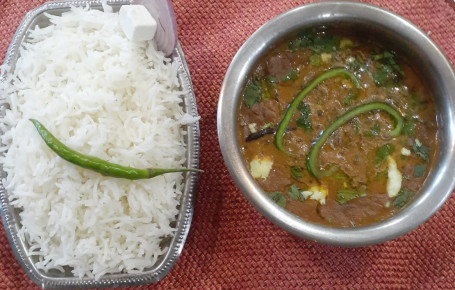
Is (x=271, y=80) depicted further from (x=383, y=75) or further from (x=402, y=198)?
(x=402, y=198)

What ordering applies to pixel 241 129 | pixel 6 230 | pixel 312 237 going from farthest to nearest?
pixel 6 230
pixel 241 129
pixel 312 237

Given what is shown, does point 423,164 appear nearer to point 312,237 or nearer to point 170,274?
point 312,237

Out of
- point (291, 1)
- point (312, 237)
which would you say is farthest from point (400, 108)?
point (291, 1)

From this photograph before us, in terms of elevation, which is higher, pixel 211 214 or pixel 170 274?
pixel 211 214

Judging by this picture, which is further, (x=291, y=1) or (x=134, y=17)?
(x=291, y=1)

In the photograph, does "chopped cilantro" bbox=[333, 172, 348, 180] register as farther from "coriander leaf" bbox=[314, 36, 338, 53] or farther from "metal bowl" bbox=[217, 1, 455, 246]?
"coriander leaf" bbox=[314, 36, 338, 53]

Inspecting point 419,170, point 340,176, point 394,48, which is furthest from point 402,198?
point 394,48
